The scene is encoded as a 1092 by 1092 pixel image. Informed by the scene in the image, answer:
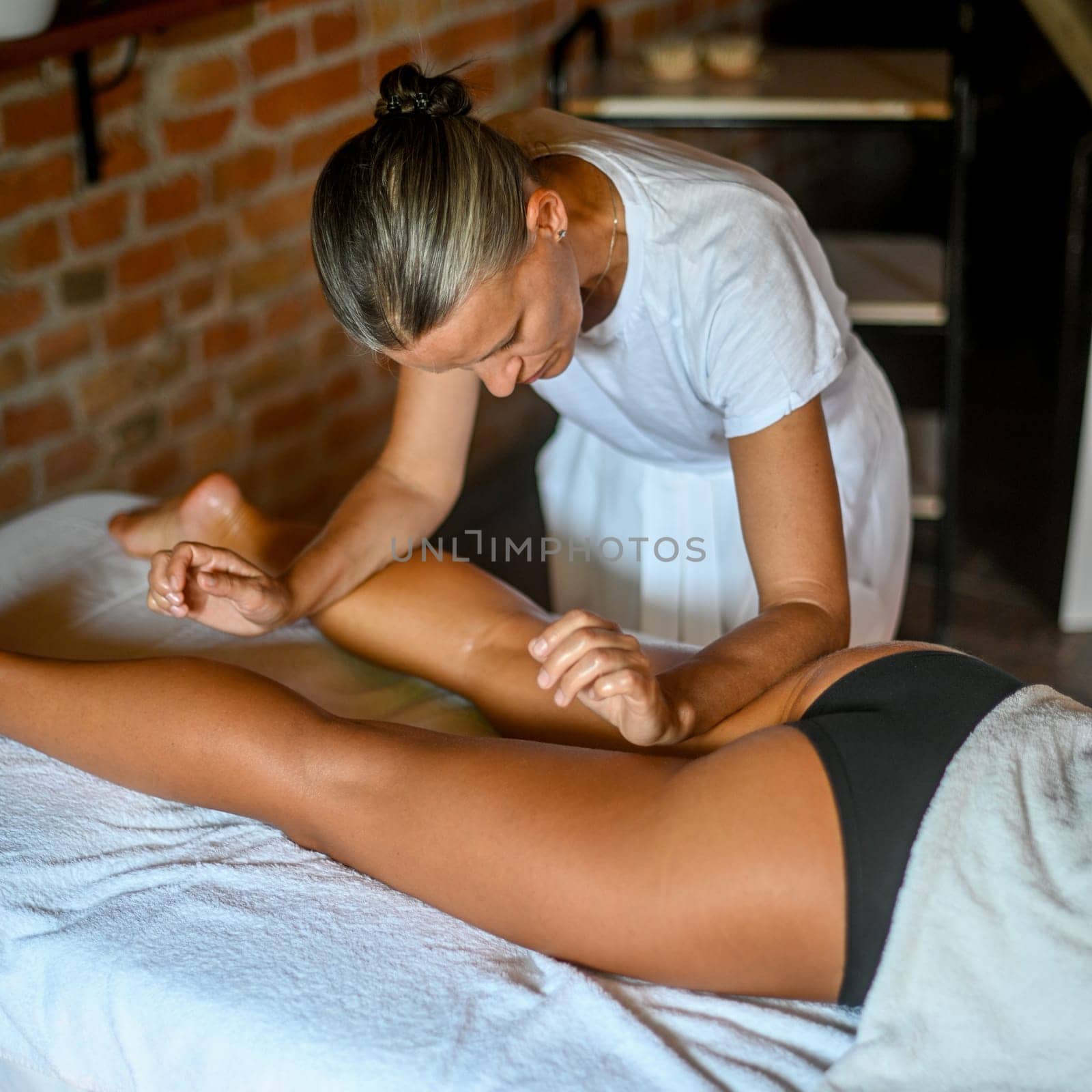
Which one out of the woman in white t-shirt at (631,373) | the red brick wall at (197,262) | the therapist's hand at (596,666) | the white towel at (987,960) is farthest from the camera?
the red brick wall at (197,262)

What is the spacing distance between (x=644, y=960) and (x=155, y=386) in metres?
1.41

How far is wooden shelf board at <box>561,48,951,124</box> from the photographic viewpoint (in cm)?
223

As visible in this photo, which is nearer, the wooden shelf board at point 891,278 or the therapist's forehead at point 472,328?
the therapist's forehead at point 472,328

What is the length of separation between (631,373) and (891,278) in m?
1.14

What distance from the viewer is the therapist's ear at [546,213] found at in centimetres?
117

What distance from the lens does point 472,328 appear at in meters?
1.15

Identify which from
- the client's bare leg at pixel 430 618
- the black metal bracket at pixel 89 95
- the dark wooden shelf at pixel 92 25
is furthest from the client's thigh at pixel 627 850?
the black metal bracket at pixel 89 95

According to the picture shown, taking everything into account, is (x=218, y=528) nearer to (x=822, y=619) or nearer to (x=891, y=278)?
(x=822, y=619)

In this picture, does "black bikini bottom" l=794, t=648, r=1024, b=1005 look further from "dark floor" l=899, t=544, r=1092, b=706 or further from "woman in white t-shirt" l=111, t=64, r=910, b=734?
"dark floor" l=899, t=544, r=1092, b=706

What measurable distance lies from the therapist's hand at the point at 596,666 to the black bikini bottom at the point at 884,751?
0.13 meters

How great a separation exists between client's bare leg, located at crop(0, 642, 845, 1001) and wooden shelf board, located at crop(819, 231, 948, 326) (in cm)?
141

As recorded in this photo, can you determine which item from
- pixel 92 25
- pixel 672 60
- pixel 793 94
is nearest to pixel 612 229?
pixel 92 25

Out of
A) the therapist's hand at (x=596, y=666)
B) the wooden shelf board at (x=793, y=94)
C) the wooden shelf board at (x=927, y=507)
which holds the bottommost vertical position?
the wooden shelf board at (x=927, y=507)

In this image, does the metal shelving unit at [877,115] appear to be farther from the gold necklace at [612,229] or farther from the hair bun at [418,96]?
the hair bun at [418,96]
